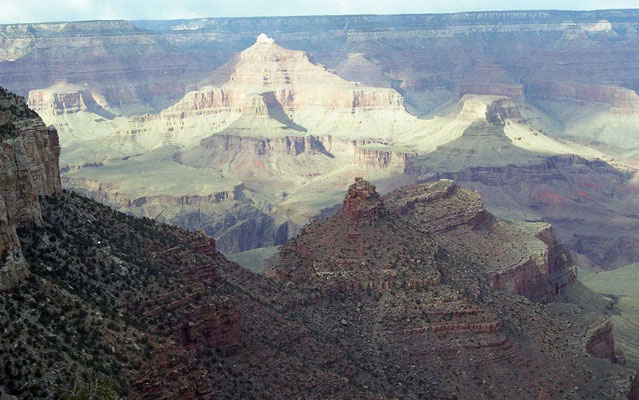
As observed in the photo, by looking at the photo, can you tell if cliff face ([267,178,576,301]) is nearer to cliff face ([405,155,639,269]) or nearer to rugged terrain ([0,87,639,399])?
rugged terrain ([0,87,639,399])

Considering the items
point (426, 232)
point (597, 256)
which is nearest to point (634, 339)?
point (426, 232)

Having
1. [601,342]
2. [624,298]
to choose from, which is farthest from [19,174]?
[624,298]

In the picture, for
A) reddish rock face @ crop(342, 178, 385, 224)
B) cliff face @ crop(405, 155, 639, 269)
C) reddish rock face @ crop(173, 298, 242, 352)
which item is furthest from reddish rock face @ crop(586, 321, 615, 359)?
cliff face @ crop(405, 155, 639, 269)

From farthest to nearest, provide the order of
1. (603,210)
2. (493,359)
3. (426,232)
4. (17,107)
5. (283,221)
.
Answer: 1. (603,210)
2. (283,221)
3. (426,232)
4. (493,359)
5. (17,107)

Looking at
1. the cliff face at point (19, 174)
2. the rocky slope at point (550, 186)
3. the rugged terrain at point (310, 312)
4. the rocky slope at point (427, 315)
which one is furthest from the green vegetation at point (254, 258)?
the cliff face at point (19, 174)

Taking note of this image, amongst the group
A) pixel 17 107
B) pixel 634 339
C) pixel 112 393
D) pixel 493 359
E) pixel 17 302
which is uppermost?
pixel 17 107

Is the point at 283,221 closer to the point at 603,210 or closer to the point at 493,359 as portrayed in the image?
the point at 603,210

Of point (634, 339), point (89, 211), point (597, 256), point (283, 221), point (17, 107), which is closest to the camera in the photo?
point (17, 107)

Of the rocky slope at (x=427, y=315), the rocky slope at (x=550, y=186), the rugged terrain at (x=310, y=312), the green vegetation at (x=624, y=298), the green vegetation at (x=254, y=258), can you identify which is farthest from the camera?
the rocky slope at (x=550, y=186)

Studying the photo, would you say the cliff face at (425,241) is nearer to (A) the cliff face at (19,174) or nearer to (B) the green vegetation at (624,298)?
(B) the green vegetation at (624,298)
